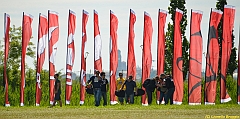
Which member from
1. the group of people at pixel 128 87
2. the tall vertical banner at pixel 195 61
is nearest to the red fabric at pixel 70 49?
the group of people at pixel 128 87

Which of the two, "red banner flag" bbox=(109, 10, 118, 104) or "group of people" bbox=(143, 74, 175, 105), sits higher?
"red banner flag" bbox=(109, 10, 118, 104)

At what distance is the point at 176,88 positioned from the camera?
126 feet

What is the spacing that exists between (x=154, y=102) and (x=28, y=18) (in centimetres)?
754

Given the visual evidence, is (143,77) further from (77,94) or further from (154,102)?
(77,94)

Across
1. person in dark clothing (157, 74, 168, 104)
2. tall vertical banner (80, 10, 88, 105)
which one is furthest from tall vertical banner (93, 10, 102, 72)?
person in dark clothing (157, 74, 168, 104)

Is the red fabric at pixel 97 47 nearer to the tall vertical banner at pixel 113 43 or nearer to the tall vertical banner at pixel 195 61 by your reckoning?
the tall vertical banner at pixel 113 43

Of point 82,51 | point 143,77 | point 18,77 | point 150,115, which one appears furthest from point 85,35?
point 18,77

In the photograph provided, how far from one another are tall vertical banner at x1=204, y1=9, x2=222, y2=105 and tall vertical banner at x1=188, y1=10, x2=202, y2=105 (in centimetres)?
42

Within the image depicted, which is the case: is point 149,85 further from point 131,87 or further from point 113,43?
point 113,43

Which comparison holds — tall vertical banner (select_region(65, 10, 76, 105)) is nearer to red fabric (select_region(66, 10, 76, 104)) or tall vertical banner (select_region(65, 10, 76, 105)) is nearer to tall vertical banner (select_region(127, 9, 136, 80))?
red fabric (select_region(66, 10, 76, 104))

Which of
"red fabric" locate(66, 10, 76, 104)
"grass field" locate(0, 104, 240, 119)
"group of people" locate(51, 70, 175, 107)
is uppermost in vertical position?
"red fabric" locate(66, 10, 76, 104)

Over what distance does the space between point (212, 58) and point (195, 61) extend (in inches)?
30.7

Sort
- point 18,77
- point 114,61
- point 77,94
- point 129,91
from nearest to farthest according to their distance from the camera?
point 129,91 < point 114,61 < point 77,94 < point 18,77

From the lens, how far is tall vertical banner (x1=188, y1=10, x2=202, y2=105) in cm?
3759
